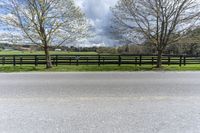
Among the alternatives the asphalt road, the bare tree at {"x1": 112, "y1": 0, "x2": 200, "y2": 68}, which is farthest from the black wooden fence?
the asphalt road

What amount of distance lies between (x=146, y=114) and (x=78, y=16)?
1576 cm

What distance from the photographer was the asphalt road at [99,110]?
5016 millimetres

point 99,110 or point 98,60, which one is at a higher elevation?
point 98,60

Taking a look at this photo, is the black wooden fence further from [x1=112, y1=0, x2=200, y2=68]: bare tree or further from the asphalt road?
the asphalt road

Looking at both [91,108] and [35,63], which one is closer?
[91,108]

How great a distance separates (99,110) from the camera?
6254 mm

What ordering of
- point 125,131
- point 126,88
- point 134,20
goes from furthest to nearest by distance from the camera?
point 134,20 → point 126,88 → point 125,131

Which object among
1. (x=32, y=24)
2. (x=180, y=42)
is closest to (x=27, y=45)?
(x=32, y=24)

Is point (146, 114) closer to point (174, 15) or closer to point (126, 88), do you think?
point (126, 88)

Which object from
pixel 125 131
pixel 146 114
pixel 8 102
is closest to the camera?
pixel 125 131

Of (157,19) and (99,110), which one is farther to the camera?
(157,19)

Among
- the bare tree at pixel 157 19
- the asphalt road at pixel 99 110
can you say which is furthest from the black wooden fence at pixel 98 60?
the asphalt road at pixel 99 110

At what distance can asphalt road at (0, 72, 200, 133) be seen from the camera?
5.02m

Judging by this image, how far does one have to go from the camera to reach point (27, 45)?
2134cm
